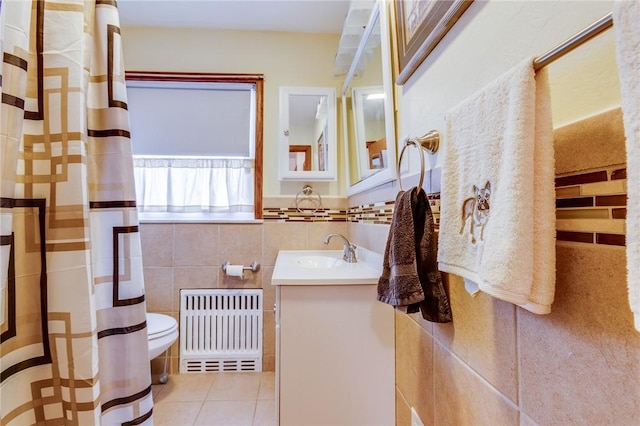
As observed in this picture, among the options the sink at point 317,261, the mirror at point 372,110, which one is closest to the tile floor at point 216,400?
the sink at point 317,261

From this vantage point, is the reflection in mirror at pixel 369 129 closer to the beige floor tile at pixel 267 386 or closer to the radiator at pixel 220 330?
the radiator at pixel 220 330

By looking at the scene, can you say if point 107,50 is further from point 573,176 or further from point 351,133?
point 351,133

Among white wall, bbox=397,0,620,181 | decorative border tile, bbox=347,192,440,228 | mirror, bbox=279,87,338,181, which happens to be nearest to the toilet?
mirror, bbox=279,87,338,181

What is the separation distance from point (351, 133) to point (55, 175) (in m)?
1.58

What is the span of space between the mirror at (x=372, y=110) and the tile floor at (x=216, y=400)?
53.7 inches

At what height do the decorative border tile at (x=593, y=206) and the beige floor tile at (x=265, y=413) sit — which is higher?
the decorative border tile at (x=593, y=206)

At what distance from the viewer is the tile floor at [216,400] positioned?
1529mm

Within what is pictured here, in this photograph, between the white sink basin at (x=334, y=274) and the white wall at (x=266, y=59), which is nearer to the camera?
the white sink basin at (x=334, y=274)

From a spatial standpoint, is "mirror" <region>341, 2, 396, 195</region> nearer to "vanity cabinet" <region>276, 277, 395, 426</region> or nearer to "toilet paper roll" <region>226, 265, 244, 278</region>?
"vanity cabinet" <region>276, 277, 395, 426</region>

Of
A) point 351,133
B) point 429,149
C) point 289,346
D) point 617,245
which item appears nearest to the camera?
point 617,245

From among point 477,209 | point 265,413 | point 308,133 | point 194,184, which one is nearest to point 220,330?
point 265,413

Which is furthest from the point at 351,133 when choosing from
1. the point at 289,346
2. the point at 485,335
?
the point at 485,335

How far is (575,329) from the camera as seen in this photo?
0.43 metres

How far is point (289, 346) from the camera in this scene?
107 cm
